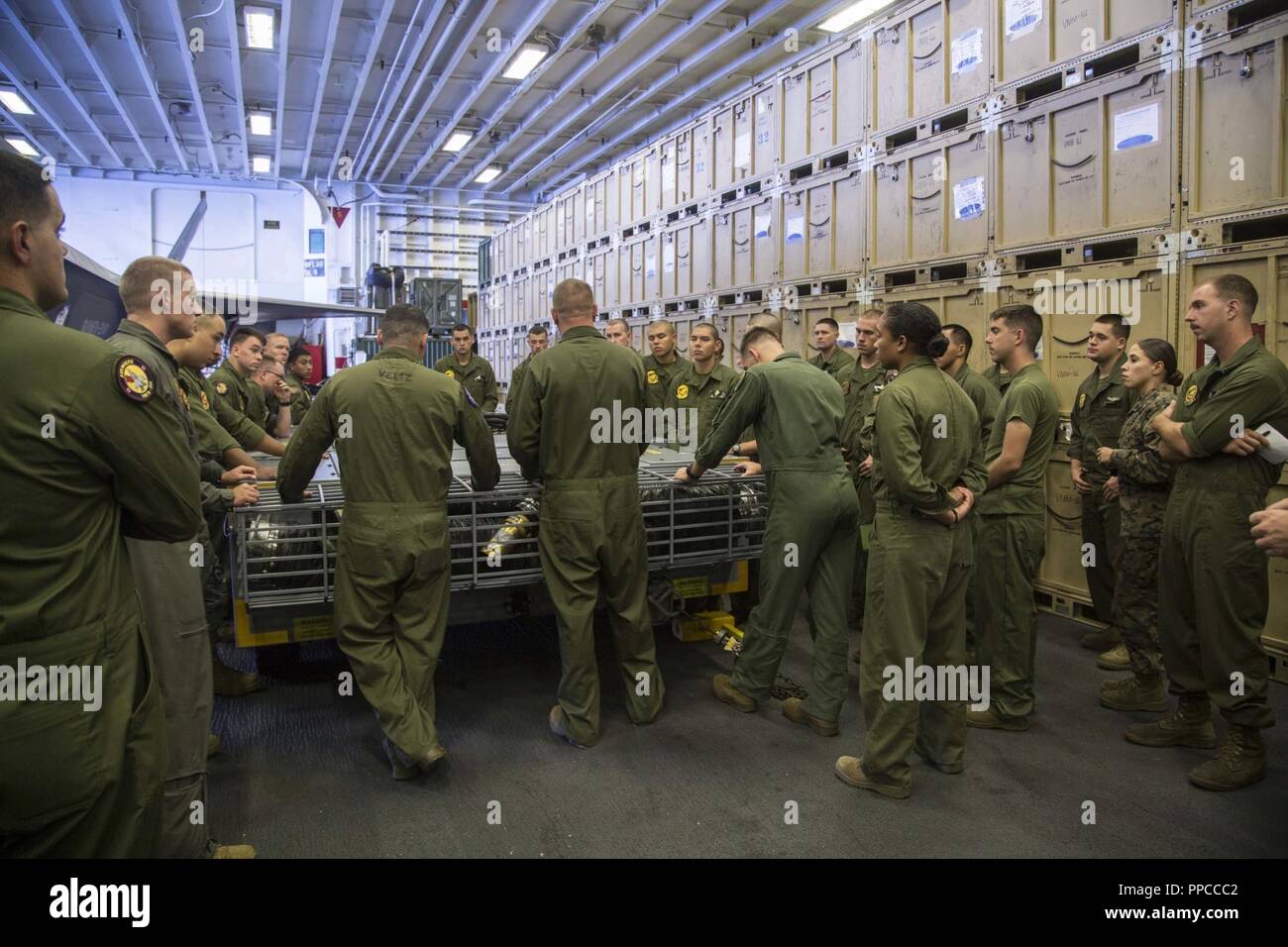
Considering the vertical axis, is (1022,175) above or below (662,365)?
above

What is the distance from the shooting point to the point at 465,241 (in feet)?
66.5

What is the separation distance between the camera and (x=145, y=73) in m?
11.9

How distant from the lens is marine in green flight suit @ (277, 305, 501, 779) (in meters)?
3.41

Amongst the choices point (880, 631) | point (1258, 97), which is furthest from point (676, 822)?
point (1258, 97)

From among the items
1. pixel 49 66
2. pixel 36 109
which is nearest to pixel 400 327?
pixel 49 66

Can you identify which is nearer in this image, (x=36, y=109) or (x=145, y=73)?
(x=145, y=73)

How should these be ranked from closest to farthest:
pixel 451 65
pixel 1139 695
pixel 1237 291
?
pixel 1237 291, pixel 1139 695, pixel 451 65

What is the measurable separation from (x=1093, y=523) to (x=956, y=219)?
241 cm

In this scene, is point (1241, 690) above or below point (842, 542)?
below

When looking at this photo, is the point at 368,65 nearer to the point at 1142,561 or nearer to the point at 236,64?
the point at 236,64

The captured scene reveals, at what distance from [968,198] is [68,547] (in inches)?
233

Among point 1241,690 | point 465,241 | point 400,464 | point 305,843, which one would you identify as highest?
point 465,241

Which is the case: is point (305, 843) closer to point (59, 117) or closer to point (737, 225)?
point (737, 225)

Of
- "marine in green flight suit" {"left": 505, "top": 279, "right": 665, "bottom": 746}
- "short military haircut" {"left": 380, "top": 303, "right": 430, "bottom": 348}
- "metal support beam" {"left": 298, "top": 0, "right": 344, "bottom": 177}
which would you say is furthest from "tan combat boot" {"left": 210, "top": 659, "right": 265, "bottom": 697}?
"metal support beam" {"left": 298, "top": 0, "right": 344, "bottom": 177}
